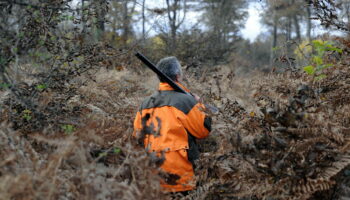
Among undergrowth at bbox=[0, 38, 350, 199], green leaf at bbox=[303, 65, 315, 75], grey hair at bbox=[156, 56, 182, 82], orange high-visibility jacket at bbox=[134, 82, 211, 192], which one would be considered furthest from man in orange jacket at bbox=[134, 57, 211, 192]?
green leaf at bbox=[303, 65, 315, 75]

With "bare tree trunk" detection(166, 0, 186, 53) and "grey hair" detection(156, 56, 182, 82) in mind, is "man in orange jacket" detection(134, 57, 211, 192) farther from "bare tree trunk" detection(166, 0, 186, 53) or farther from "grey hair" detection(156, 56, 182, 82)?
"bare tree trunk" detection(166, 0, 186, 53)

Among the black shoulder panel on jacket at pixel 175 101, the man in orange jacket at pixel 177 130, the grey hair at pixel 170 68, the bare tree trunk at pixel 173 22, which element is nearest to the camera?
the man in orange jacket at pixel 177 130

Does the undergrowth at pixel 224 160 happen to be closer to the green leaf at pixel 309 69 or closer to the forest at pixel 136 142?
the forest at pixel 136 142

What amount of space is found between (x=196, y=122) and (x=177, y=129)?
25cm

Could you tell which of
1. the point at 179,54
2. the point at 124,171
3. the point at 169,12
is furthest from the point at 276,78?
the point at 169,12

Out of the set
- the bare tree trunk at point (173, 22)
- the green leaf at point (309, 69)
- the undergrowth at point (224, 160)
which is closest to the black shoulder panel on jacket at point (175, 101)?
the undergrowth at point (224, 160)

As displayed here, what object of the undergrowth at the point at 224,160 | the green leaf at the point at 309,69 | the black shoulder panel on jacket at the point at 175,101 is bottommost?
the undergrowth at the point at 224,160

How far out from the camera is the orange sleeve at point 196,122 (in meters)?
3.58

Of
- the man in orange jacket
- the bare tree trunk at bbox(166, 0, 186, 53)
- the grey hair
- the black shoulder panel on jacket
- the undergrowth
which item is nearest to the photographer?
the undergrowth

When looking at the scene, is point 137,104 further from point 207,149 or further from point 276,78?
point 276,78

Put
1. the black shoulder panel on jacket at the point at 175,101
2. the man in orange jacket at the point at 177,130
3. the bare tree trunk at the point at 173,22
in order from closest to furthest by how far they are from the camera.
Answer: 1. the man in orange jacket at the point at 177,130
2. the black shoulder panel on jacket at the point at 175,101
3. the bare tree trunk at the point at 173,22

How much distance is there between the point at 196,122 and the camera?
3607mm

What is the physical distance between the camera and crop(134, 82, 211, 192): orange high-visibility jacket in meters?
3.45

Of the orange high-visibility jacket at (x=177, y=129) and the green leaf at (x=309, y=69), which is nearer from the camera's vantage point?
the orange high-visibility jacket at (x=177, y=129)
